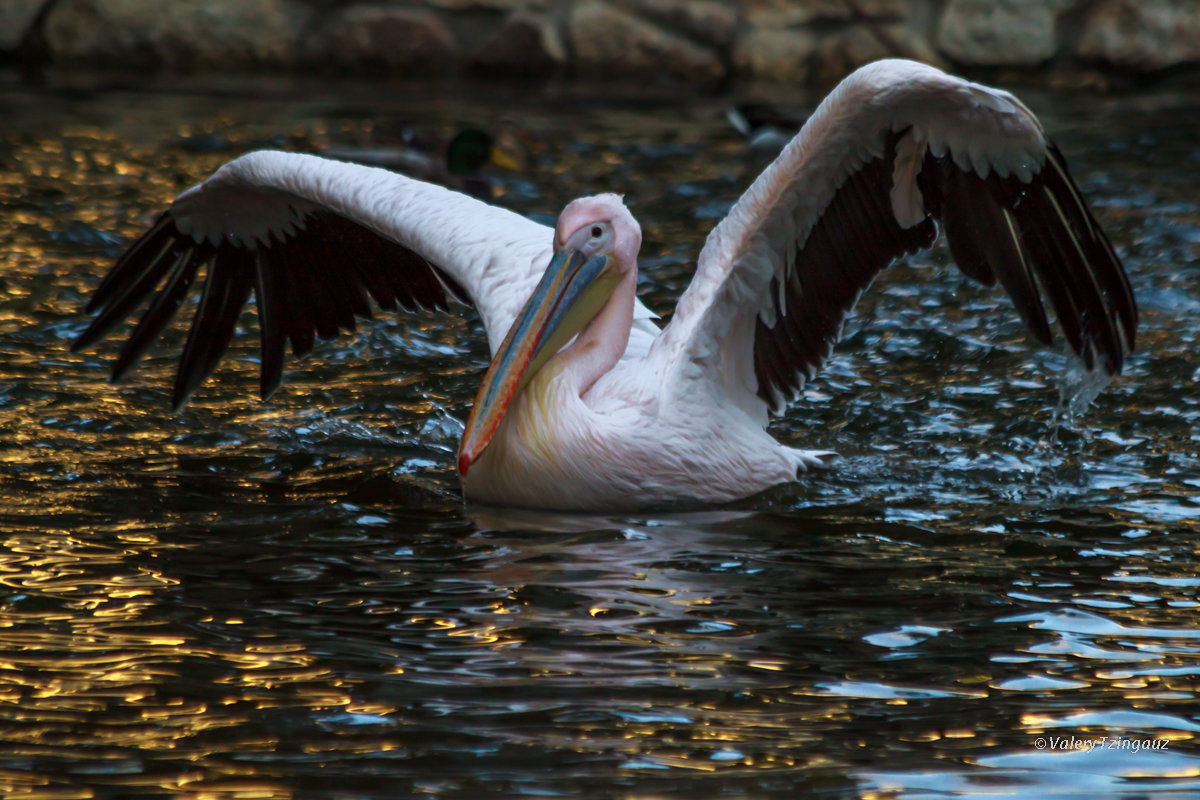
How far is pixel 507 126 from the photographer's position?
8.34 m

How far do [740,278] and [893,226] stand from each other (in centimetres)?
41

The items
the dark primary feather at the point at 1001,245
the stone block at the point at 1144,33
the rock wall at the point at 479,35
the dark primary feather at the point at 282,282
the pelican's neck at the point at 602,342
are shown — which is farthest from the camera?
the rock wall at the point at 479,35

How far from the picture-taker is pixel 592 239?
4.05 meters

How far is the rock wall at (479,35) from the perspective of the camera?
1083 cm

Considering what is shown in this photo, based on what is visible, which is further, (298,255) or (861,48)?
(861,48)

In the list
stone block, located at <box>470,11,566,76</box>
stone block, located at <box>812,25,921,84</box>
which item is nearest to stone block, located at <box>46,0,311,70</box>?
stone block, located at <box>470,11,566,76</box>

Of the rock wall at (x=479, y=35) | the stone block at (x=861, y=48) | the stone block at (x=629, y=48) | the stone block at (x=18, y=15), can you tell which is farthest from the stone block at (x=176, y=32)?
the stone block at (x=861, y=48)

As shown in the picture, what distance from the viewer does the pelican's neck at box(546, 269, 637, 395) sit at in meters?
4.03

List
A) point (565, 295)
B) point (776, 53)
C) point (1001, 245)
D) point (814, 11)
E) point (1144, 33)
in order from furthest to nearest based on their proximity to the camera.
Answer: point (776, 53)
point (814, 11)
point (1144, 33)
point (565, 295)
point (1001, 245)

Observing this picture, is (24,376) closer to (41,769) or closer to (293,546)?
(293,546)

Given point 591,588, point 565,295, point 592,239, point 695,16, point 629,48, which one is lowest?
point 591,588

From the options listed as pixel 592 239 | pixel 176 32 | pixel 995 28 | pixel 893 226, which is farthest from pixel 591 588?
pixel 176 32

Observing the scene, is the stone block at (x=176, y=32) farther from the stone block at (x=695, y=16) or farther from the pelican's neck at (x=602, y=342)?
the pelican's neck at (x=602, y=342)

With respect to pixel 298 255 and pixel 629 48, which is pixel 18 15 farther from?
pixel 298 255
